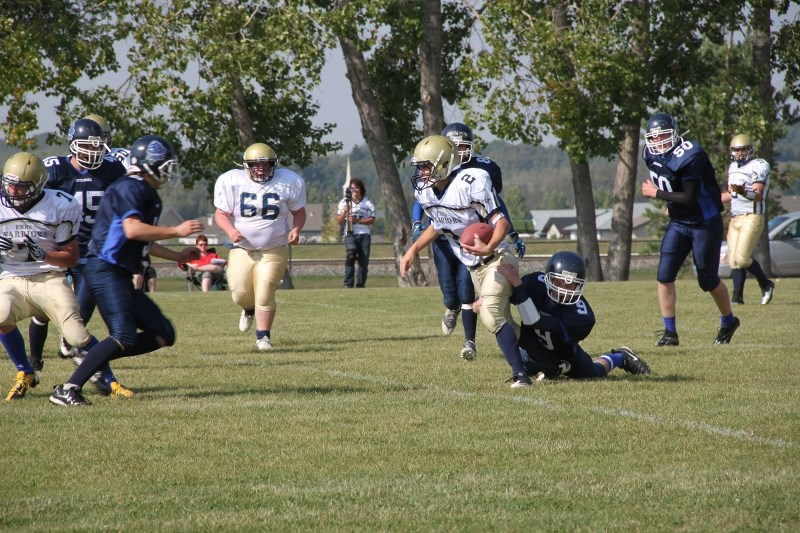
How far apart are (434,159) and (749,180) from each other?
6.82 meters

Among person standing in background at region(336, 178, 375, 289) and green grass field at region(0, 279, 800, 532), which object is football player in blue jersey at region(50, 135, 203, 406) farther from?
person standing in background at region(336, 178, 375, 289)

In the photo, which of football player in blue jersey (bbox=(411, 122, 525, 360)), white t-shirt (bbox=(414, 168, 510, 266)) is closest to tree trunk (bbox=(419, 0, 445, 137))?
football player in blue jersey (bbox=(411, 122, 525, 360))

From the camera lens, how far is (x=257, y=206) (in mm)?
10281

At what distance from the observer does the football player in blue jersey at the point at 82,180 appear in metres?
8.59

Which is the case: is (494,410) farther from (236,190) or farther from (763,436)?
(236,190)

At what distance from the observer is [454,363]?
877cm

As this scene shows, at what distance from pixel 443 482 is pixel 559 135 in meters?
18.5

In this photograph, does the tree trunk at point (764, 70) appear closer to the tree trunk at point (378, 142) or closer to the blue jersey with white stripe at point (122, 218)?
the tree trunk at point (378, 142)

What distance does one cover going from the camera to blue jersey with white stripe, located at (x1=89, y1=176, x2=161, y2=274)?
22.2 feet

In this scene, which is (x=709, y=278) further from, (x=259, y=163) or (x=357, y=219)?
(x=357, y=219)

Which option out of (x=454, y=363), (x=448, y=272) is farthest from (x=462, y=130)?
(x=454, y=363)

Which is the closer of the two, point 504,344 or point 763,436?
point 763,436

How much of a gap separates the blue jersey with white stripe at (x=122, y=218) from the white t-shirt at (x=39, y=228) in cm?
41

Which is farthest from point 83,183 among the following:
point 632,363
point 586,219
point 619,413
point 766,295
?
point 586,219
